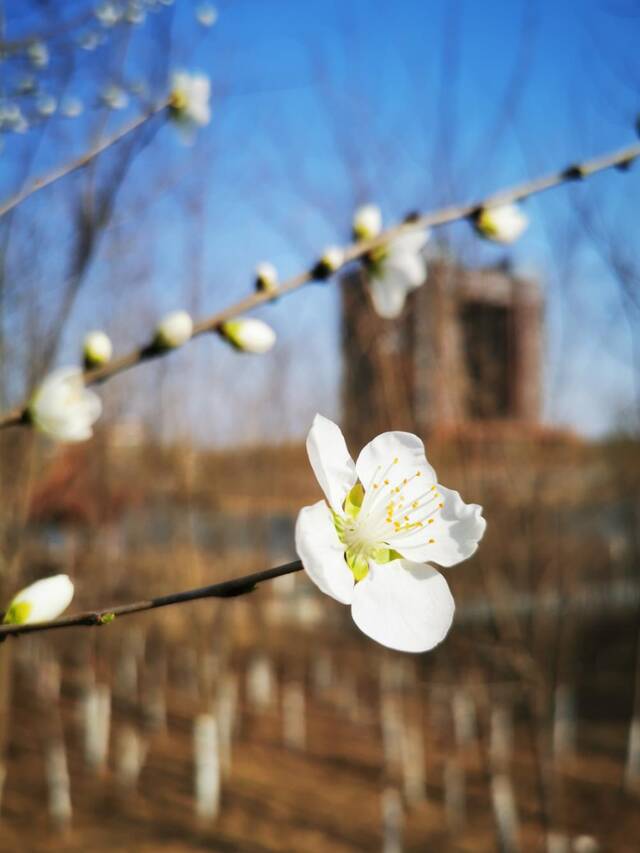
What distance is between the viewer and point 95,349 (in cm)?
75

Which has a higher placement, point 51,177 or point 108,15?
point 108,15

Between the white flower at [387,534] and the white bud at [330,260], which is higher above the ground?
the white bud at [330,260]

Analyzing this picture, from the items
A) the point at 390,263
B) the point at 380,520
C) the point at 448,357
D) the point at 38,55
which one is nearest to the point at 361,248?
the point at 390,263

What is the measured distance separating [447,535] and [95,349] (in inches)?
15.9

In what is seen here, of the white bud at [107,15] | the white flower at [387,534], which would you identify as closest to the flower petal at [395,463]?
the white flower at [387,534]

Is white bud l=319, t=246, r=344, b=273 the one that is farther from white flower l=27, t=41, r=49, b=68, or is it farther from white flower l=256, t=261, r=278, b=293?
white flower l=27, t=41, r=49, b=68

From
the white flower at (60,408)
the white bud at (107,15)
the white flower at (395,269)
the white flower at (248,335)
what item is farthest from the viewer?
the white bud at (107,15)

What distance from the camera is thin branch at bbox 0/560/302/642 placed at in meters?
0.46

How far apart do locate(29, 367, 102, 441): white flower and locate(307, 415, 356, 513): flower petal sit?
0.26 metres

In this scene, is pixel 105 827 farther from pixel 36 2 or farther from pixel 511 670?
pixel 36 2

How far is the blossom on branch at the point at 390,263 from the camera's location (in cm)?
99

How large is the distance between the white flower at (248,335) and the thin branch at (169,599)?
38cm

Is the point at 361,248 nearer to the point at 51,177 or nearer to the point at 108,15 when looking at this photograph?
the point at 51,177

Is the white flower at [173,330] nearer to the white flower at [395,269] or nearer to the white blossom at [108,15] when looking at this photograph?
the white flower at [395,269]
